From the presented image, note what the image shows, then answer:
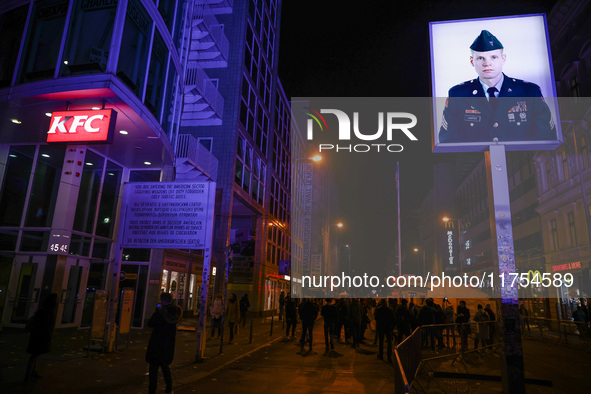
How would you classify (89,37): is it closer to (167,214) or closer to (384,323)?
(167,214)

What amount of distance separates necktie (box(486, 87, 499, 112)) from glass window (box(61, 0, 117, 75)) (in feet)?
33.0

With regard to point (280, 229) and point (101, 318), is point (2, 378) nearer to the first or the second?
point (101, 318)

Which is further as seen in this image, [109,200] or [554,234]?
[554,234]

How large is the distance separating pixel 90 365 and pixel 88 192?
26.9 feet

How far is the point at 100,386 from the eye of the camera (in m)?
7.60

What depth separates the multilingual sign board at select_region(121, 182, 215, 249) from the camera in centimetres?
1127

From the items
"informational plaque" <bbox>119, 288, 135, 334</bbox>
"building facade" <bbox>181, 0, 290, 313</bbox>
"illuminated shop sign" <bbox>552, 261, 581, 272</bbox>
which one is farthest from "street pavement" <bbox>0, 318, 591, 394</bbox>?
"illuminated shop sign" <bbox>552, 261, 581, 272</bbox>

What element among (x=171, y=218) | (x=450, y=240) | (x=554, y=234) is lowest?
(x=171, y=218)

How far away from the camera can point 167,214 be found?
11.6 m

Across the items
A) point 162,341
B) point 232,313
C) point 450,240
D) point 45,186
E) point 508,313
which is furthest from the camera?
point 450,240

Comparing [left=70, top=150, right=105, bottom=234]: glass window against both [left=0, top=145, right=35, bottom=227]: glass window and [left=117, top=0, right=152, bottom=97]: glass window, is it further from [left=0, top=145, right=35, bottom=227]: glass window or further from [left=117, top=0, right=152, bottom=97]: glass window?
[left=117, top=0, right=152, bottom=97]: glass window

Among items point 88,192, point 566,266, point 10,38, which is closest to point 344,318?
point 88,192

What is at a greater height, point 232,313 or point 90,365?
point 232,313

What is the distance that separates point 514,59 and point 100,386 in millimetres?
11513
